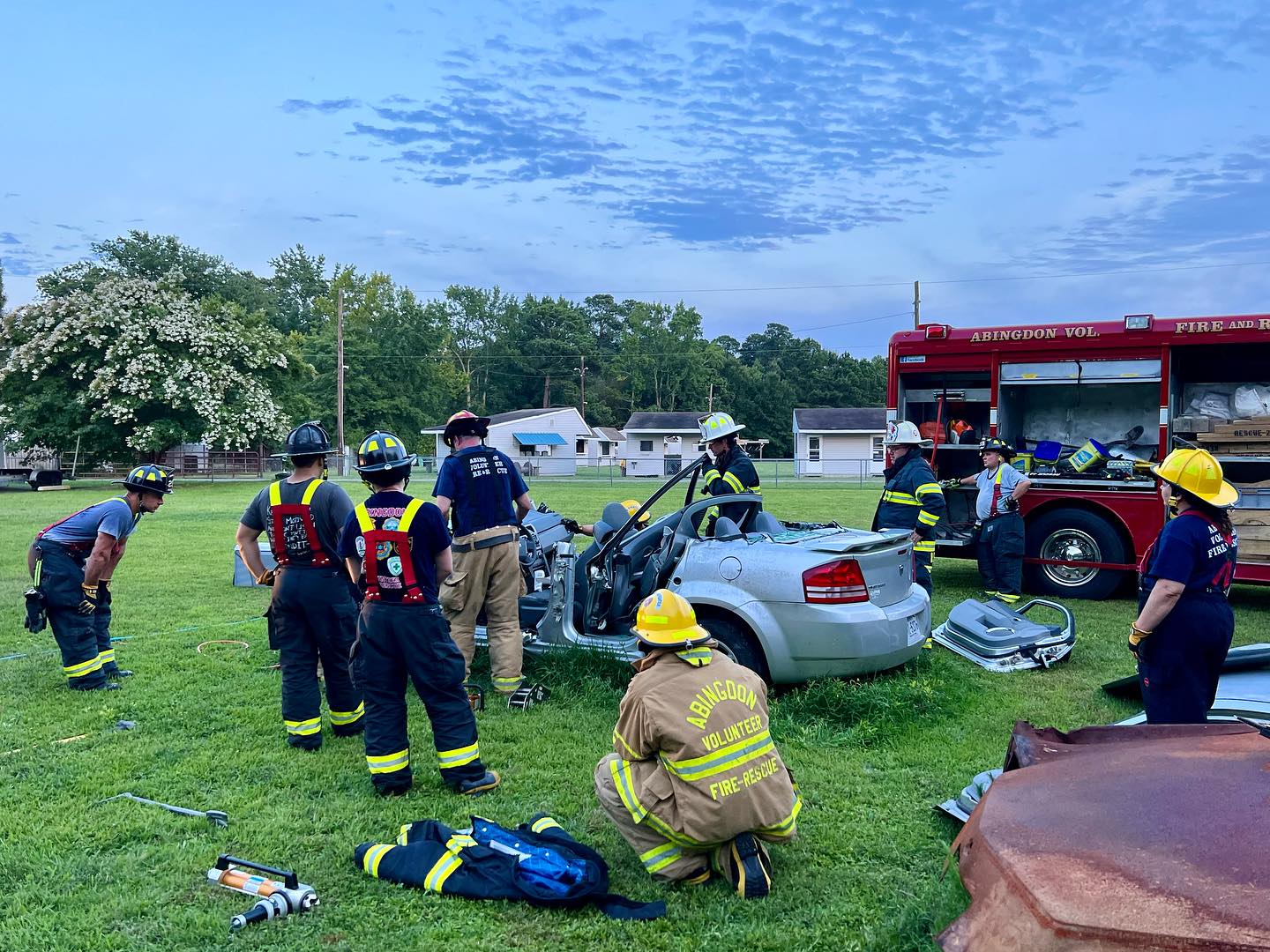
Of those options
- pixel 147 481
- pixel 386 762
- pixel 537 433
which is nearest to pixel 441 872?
pixel 386 762

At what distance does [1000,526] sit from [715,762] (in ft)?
23.1

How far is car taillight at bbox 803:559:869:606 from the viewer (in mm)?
5434

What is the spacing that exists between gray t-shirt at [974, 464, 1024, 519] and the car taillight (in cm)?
474

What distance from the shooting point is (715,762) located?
11.2 feet

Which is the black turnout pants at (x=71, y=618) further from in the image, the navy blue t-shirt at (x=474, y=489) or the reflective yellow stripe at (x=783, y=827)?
the reflective yellow stripe at (x=783, y=827)

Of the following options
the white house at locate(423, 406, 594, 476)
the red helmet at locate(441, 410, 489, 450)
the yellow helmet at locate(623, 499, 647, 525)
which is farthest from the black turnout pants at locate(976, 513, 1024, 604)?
the white house at locate(423, 406, 594, 476)

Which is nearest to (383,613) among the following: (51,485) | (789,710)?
(789,710)

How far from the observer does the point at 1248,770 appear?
2.67 m

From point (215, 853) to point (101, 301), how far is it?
114 ft

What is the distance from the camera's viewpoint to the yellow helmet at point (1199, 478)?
4.06 m

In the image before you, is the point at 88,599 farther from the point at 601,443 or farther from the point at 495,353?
the point at 495,353

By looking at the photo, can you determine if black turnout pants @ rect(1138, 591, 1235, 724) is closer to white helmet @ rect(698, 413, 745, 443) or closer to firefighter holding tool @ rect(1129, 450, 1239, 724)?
firefighter holding tool @ rect(1129, 450, 1239, 724)

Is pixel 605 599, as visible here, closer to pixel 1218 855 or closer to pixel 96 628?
pixel 96 628

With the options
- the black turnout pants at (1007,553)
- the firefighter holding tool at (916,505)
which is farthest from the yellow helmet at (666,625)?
the black turnout pants at (1007,553)
